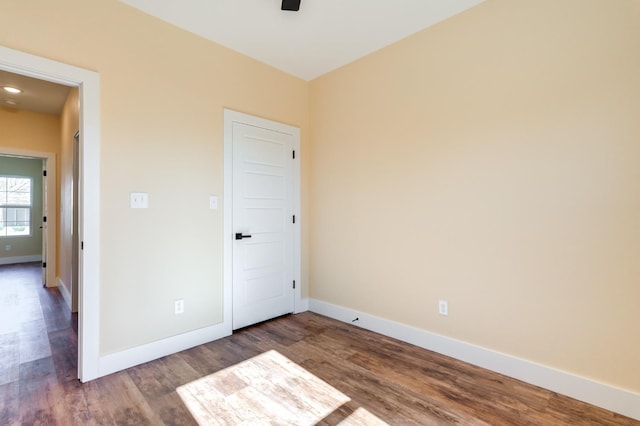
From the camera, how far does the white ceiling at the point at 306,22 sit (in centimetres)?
234

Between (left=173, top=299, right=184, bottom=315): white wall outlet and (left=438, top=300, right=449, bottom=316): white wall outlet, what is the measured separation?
2.29 metres

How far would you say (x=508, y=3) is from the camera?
2178 millimetres

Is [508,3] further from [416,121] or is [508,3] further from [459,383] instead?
[459,383]

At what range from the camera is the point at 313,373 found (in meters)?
2.24

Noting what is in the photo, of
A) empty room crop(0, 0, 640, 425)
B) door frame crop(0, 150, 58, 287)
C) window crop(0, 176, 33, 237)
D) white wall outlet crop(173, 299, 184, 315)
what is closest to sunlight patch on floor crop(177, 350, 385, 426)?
empty room crop(0, 0, 640, 425)

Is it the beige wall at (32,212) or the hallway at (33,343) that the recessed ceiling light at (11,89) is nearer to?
the hallway at (33,343)

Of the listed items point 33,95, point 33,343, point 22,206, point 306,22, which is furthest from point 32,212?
point 306,22

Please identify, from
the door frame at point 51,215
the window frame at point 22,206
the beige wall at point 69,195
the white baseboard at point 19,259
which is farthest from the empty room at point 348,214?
the window frame at point 22,206

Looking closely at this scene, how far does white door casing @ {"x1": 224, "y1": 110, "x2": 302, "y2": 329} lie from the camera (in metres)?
3.00

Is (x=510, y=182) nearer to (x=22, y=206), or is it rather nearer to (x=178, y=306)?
(x=178, y=306)

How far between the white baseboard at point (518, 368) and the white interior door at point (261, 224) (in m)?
1.06

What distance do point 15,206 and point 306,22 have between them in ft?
27.9

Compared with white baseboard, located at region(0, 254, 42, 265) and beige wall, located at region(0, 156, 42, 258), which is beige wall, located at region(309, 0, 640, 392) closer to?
beige wall, located at region(0, 156, 42, 258)

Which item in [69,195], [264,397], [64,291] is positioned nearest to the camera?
[264,397]
